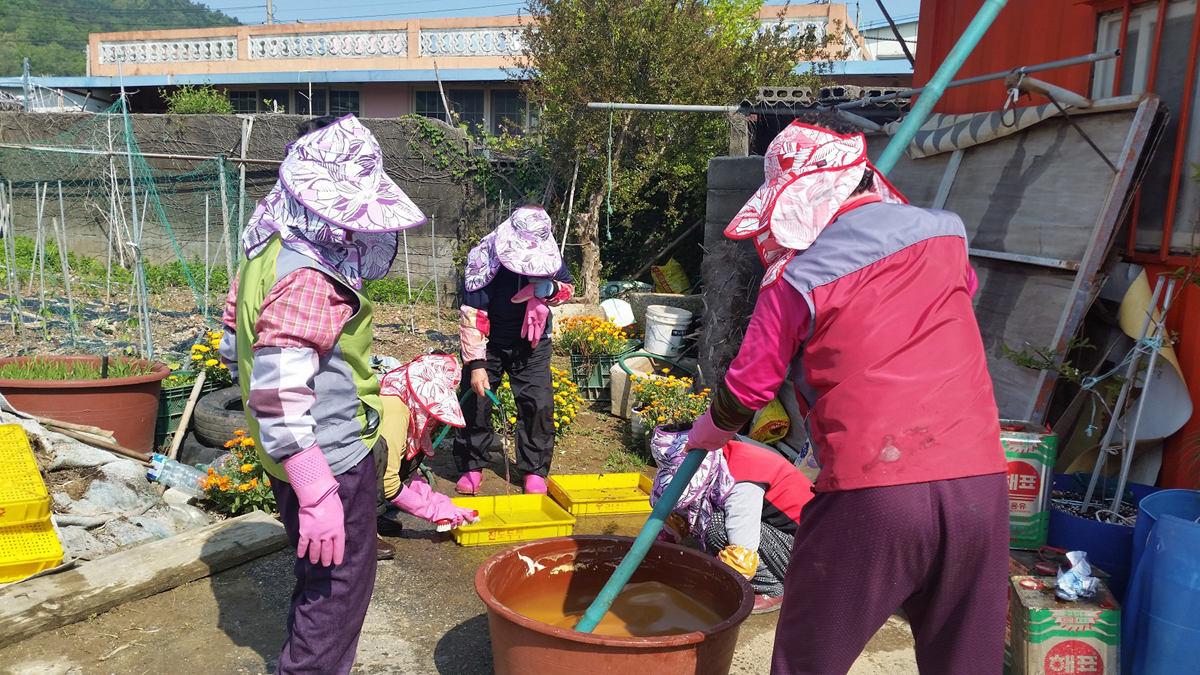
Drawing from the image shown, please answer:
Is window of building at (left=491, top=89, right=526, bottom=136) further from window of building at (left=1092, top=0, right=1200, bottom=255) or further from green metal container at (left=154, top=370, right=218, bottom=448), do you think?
window of building at (left=1092, top=0, right=1200, bottom=255)

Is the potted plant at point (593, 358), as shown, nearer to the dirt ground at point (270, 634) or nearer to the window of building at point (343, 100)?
the dirt ground at point (270, 634)

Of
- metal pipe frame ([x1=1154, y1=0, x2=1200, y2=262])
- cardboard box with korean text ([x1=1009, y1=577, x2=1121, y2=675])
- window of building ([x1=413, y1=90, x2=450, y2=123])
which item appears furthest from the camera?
window of building ([x1=413, y1=90, x2=450, y2=123])

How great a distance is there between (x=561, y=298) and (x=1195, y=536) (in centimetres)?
335

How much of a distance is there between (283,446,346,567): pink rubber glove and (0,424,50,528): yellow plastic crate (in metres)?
1.82

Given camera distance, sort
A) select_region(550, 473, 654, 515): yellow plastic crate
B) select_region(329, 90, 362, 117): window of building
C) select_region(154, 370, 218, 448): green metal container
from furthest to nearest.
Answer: select_region(329, 90, 362, 117): window of building → select_region(154, 370, 218, 448): green metal container → select_region(550, 473, 654, 515): yellow plastic crate

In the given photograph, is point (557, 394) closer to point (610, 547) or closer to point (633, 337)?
point (633, 337)

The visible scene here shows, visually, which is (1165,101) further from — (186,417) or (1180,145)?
(186,417)

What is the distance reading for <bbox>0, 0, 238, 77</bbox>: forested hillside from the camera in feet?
161

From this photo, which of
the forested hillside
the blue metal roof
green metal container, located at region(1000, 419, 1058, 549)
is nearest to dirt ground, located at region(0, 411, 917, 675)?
green metal container, located at region(1000, 419, 1058, 549)

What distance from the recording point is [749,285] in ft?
21.5

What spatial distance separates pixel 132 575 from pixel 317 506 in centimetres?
191

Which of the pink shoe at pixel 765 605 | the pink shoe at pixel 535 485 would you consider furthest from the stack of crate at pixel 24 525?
the pink shoe at pixel 765 605

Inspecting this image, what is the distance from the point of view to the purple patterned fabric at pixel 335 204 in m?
2.39

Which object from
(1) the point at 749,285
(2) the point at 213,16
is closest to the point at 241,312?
(1) the point at 749,285
